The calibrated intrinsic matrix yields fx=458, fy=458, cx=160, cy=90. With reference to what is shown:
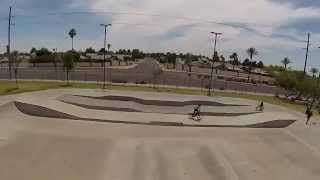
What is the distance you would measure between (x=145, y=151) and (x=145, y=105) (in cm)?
1455

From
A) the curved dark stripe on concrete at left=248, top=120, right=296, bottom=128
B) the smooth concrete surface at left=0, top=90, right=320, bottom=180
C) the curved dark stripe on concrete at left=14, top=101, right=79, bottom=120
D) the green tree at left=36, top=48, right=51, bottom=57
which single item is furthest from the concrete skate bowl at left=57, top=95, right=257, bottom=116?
the green tree at left=36, top=48, right=51, bottom=57

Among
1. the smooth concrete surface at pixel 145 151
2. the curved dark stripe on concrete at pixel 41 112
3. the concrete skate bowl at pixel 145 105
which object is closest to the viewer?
the smooth concrete surface at pixel 145 151

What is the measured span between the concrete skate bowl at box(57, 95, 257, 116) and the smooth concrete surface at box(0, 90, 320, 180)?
113 inches

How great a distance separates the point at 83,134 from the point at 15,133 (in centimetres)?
397

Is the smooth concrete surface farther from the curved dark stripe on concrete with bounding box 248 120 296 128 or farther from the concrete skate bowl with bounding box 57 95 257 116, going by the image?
the concrete skate bowl with bounding box 57 95 257 116

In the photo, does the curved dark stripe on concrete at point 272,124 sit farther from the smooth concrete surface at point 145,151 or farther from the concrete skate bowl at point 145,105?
the concrete skate bowl at point 145,105

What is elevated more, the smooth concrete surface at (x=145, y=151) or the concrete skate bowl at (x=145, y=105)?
the concrete skate bowl at (x=145, y=105)

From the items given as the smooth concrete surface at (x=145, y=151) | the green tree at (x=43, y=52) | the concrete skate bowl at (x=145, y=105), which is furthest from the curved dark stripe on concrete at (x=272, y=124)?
the green tree at (x=43, y=52)

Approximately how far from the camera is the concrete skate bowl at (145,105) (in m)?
36.7

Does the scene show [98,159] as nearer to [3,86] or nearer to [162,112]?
[162,112]

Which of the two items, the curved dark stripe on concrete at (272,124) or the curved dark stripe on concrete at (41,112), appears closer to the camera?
the curved dark stripe on concrete at (41,112)

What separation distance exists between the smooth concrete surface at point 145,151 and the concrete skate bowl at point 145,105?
113 inches

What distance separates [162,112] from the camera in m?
37.2

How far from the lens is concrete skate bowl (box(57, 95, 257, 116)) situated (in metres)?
36.7
